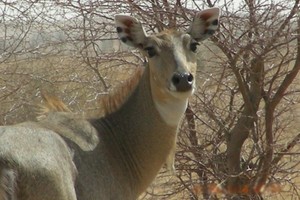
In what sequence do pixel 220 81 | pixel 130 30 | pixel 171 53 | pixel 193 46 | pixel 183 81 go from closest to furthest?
pixel 183 81 < pixel 171 53 < pixel 193 46 < pixel 130 30 < pixel 220 81

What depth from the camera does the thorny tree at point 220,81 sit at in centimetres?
844

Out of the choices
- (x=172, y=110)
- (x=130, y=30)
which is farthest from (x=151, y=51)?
(x=172, y=110)

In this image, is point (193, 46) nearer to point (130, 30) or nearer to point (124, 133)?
point (130, 30)

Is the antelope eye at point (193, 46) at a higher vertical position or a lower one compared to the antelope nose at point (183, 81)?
higher

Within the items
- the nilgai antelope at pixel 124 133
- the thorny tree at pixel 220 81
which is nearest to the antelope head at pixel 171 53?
the nilgai antelope at pixel 124 133

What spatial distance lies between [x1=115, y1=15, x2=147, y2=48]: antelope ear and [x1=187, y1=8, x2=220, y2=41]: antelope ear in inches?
19.5

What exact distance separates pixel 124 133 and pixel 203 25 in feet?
4.28

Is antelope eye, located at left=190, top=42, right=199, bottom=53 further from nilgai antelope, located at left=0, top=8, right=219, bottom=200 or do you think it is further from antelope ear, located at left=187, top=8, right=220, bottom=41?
antelope ear, located at left=187, top=8, right=220, bottom=41

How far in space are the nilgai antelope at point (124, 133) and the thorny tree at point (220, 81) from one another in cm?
112

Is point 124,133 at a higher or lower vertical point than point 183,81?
lower

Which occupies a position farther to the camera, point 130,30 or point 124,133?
point 130,30

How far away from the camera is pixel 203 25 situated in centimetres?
734

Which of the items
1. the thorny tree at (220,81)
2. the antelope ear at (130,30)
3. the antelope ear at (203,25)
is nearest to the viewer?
the antelope ear at (130,30)

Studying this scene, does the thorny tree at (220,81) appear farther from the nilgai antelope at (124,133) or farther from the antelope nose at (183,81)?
the antelope nose at (183,81)
